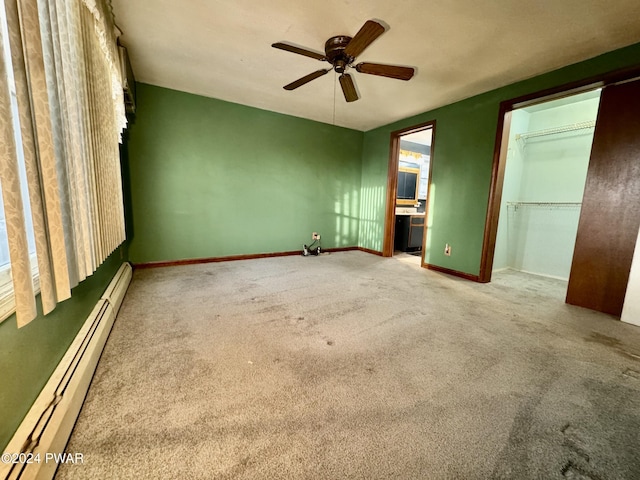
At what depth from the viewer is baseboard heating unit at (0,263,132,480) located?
0.70m

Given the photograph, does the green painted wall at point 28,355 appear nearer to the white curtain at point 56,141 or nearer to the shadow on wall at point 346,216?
the white curtain at point 56,141

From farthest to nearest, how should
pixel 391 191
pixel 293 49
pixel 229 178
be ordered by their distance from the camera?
1. pixel 391 191
2. pixel 229 178
3. pixel 293 49

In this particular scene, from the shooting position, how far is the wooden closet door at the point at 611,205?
207 centimetres

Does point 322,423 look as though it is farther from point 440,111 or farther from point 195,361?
point 440,111

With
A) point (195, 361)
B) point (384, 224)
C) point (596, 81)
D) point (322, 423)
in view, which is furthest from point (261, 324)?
point (596, 81)

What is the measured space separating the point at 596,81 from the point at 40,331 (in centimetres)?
420

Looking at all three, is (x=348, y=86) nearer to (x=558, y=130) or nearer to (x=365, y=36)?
(x=365, y=36)

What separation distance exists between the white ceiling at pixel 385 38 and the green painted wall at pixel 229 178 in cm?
56

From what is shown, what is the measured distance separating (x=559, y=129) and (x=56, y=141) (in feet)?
16.5

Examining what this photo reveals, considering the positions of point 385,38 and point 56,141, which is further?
point 385,38

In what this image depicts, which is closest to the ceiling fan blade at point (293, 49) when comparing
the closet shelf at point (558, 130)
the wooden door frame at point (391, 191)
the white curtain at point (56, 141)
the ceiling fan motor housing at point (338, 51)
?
the ceiling fan motor housing at point (338, 51)

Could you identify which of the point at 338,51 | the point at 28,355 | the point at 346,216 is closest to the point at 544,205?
the point at 346,216

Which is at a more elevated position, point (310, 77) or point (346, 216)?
point (310, 77)

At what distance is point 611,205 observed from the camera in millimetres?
2180
